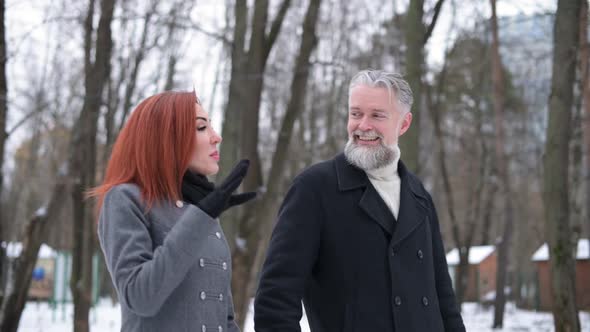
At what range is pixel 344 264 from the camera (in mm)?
3057

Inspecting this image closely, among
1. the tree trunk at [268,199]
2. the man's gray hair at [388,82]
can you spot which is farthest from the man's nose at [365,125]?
the tree trunk at [268,199]

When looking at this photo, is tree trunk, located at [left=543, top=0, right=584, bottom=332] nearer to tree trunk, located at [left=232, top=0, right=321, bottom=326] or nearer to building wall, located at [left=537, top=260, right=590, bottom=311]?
tree trunk, located at [left=232, top=0, right=321, bottom=326]

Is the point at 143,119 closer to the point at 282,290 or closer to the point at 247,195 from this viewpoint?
the point at 247,195

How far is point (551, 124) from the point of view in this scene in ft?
30.5

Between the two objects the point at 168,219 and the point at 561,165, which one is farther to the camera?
the point at 561,165

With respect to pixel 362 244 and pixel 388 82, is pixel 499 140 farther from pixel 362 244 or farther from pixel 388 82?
pixel 362 244

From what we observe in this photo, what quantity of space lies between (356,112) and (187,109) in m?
0.78

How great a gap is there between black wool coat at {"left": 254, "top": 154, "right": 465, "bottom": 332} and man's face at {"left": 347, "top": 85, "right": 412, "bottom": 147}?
6.5 inches

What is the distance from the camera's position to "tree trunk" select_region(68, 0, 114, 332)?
10.7 meters

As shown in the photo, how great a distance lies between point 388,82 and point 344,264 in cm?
83

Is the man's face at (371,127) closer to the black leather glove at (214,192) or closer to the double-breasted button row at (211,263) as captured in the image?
the black leather glove at (214,192)

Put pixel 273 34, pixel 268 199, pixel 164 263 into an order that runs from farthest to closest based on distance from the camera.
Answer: pixel 273 34 → pixel 268 199 → pixel 164 263

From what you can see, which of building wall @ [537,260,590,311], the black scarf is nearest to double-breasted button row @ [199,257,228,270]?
the black scarf

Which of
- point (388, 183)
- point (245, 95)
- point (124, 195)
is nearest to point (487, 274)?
point (245, 95)
